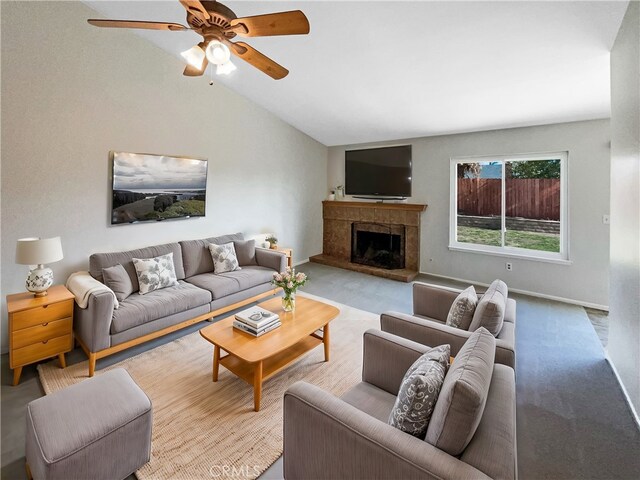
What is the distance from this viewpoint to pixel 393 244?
5.93 meters

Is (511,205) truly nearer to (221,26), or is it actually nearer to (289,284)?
(289,284)

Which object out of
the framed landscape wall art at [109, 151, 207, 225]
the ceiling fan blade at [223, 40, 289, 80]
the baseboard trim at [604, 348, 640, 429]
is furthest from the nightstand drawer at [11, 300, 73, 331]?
the baseboard trim at [604, 348, 640, 429]

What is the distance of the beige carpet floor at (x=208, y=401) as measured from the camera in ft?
5.91

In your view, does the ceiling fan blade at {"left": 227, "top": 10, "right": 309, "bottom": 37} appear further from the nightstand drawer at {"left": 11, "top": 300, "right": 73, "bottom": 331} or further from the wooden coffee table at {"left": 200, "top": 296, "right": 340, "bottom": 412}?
the nightstand drawer at {"left": 11, "top": 300, "right": 73, "bottom": 331}

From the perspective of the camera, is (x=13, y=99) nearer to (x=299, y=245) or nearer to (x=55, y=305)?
(x=55, y=305)

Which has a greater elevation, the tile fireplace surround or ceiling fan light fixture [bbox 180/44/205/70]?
ceiling fan light fixture [bbox 180/44/205/70]

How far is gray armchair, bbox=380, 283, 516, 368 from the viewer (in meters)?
1.92

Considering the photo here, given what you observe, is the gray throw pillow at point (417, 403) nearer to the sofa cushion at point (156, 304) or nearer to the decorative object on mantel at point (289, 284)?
the decorative object on mantel at point (289, 284)

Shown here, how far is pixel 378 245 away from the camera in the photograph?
615 centimetres

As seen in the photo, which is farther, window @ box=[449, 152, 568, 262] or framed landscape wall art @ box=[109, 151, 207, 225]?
window @ box=[449, 152, 568, 262]

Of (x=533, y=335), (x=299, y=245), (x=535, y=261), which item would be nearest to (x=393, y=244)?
(x=299, y=245)

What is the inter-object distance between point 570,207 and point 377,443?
4470 mm

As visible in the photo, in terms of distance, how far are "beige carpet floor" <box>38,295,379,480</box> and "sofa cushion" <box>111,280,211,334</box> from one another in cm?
32

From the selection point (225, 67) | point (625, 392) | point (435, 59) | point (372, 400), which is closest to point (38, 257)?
point (225, 67)
